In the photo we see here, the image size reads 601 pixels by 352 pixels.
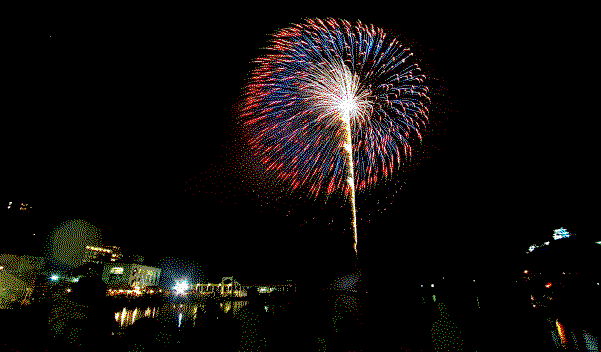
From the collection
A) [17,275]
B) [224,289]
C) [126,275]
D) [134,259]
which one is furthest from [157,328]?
[134,259]

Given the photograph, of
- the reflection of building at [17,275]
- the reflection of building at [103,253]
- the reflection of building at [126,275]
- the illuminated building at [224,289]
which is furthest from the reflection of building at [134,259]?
the reflection of building at [17,275]

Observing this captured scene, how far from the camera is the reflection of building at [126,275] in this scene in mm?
31506

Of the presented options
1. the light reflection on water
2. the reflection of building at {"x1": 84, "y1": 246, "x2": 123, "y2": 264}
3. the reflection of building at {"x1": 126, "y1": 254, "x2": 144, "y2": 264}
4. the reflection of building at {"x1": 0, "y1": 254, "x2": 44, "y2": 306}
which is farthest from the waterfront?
the reflection of building at {"x1": 84, "y1": 246, "x2": 123, "y2": 264}

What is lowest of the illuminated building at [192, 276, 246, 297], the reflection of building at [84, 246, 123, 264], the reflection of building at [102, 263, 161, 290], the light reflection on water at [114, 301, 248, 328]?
the light reflection on water at [114, 301, 248, 328]

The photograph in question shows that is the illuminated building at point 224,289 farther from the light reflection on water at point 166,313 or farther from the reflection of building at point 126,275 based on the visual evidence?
the light reflection on water at point 166,313

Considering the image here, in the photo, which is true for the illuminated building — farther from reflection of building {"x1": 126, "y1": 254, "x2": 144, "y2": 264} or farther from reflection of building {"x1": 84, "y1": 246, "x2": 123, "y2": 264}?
reflection of building {"x1": 84, "y1": 246, "x2": 123, "y2": 264}

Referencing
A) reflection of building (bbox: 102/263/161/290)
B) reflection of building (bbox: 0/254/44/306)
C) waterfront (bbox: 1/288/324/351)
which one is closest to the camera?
waterfront (bbox: 1/288/324/351)

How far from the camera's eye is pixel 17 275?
2214 centimetres

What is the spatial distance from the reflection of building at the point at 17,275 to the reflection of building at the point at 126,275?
22.0ft

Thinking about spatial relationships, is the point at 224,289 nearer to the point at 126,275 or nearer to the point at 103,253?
the point at 126,275

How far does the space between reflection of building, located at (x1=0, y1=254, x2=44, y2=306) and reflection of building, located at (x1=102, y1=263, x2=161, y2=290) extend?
6.72 m

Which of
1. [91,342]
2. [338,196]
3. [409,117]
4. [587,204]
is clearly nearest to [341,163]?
[409,117]

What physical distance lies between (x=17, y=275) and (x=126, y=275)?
39.5 ft

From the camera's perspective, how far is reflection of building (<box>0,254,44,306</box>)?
66.3ft
